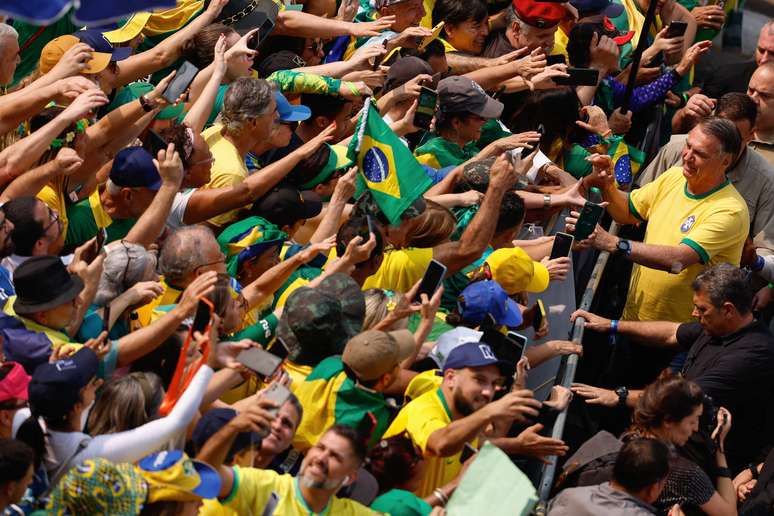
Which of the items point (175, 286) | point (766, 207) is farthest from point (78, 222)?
point (766, 207)

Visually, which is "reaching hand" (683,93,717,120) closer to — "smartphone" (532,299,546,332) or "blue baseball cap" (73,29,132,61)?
"smartphone" (532,299,546,332)

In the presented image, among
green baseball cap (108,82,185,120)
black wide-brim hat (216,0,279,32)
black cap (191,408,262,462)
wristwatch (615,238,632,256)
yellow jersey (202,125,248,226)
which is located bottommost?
wristwatch (615,238,632,256)

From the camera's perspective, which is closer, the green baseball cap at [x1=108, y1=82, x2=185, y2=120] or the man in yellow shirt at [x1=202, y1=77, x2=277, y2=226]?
the man in yellow shirt at [x1=202, y1=77, x2=277, y2=226]

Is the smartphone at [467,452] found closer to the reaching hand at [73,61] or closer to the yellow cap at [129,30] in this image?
the reaching hand at [73,61]

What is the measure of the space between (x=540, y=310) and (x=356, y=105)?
2189 mm

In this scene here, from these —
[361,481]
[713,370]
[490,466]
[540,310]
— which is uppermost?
[490,466]

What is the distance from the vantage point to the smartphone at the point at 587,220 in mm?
7875

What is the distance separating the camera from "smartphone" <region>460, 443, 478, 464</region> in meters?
5.57

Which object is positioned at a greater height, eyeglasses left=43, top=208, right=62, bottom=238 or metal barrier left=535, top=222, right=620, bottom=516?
eyeglasses left=43, top=208, right=62, bottom=238

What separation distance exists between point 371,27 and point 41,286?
4.42m

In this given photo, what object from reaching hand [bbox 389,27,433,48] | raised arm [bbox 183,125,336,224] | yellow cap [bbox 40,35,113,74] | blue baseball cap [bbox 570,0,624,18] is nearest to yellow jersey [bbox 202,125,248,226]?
raised arm [bbox 183,125,336,224]

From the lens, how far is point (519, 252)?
23.3 ft

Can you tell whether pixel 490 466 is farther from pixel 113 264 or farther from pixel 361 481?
pixel 113 264

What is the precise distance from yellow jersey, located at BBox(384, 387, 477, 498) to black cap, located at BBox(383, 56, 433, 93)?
3.11 m
